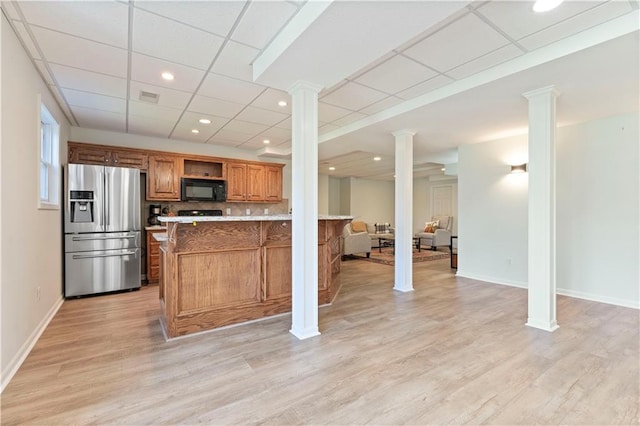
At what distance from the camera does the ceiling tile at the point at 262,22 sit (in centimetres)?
207

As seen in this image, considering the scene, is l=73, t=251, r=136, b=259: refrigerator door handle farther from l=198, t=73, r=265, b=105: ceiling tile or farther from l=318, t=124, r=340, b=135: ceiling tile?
l=318, t=124, r=340, b=135: ceiling tile

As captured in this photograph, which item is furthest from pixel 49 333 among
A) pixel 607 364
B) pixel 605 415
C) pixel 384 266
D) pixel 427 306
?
pixel 384 266

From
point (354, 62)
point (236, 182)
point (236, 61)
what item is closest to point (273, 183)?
point (236, 182)

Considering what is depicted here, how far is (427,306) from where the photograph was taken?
3.79 m

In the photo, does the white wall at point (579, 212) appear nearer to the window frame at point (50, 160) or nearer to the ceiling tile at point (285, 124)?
the ceiling tile at point (285, 124)

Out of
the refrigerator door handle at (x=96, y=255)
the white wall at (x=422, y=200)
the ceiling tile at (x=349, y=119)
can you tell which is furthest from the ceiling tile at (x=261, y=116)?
the white wall at (x=422, y=200)

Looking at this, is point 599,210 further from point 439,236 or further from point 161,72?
point 161,72

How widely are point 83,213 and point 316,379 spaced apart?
404 centimetres

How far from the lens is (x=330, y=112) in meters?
4.23

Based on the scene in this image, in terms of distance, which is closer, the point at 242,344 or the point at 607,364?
the point at 607,364

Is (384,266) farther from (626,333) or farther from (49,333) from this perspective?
(49,333)

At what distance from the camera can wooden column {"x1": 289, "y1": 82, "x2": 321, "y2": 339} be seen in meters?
2.92

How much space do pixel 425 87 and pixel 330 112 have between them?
135 centimetres

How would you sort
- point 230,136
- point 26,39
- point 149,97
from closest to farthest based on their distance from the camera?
point 26,39
point 149,97
point 230,136
